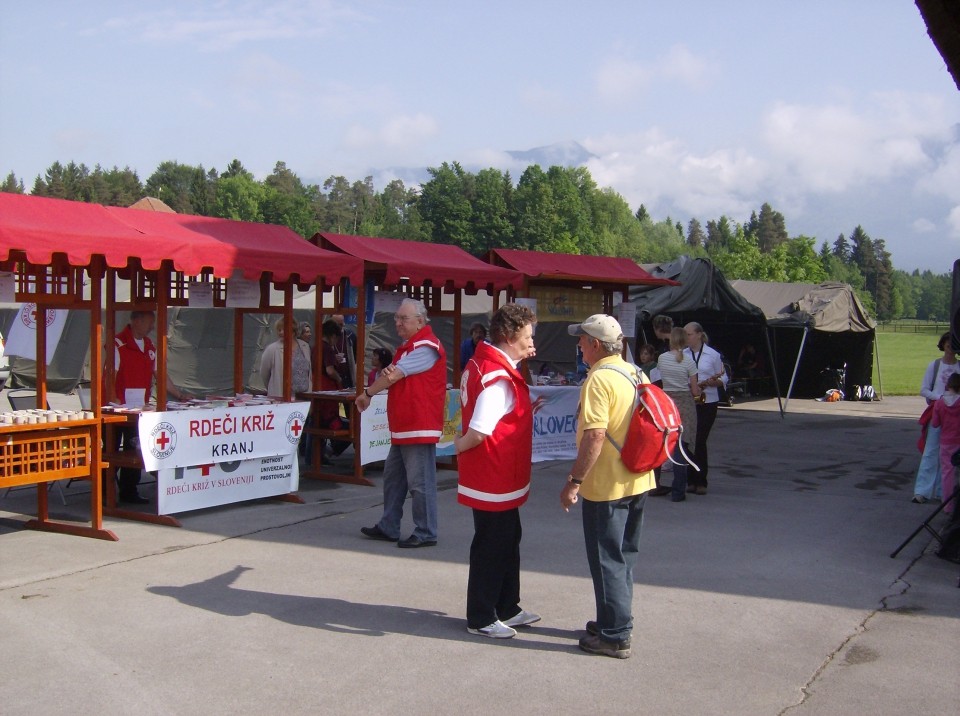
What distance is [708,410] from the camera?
414 inches

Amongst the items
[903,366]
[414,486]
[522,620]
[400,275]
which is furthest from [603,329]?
[903,366]

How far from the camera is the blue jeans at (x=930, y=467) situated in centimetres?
1034

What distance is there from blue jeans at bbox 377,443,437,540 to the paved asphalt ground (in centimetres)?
22

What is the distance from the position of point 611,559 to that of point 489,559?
74cm

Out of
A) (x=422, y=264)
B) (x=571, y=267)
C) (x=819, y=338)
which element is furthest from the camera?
(x=819, y=338)

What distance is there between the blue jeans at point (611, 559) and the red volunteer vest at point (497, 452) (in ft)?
1.52

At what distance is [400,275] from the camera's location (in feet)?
35.1

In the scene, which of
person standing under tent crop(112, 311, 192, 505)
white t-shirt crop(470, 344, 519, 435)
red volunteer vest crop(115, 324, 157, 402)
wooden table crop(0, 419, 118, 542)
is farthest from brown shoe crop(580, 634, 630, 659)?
red volunteer vest crop(115, 324, 157, 402)

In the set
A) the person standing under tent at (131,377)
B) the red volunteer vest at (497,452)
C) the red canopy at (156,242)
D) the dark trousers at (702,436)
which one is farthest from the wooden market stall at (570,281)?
the red volunteer vest at (497,452)

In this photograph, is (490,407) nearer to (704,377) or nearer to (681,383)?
(681,383)

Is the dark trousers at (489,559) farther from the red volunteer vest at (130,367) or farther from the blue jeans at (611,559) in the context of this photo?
the red volunteer vest at (130,367)

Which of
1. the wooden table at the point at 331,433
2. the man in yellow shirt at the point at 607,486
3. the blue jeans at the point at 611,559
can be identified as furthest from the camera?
the wooden table at the point at 331,433

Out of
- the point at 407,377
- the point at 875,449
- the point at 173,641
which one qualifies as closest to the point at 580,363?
the point at 875,449

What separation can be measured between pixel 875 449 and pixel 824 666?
1098 cm
